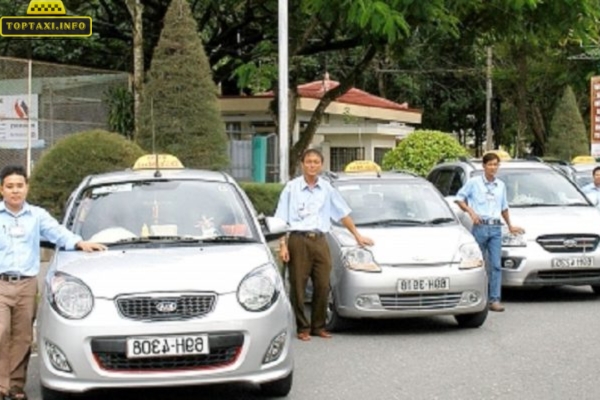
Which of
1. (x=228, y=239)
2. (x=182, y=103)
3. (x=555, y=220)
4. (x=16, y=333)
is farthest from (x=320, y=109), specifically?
(x=16, y=333)

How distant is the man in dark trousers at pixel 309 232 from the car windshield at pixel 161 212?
1750 mm

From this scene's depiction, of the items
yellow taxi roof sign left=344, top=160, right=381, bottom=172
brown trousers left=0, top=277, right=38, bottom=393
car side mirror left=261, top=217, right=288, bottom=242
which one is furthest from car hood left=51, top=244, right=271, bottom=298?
yellow taxi roof sign left=344, top=160, right=381, bottom=172

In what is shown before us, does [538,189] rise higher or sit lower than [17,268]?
higher

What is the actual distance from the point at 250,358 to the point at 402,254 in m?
3.60

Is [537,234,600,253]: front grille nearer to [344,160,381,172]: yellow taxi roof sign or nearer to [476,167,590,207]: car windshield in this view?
[476,167,590,207]: car windshield

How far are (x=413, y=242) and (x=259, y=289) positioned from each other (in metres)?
3.63

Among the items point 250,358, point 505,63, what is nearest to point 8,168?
point 250,358

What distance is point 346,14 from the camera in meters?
20.3

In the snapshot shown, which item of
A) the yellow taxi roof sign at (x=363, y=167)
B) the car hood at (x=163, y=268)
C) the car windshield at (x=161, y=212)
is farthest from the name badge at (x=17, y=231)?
the yellow taxi roof sign at (x=363, y=167)

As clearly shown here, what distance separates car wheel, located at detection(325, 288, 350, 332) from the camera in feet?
34.9

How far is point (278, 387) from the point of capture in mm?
7547

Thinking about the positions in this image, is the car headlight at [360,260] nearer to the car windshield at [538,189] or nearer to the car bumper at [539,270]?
the car bumper at [539,270]

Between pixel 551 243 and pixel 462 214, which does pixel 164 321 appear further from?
pixel 462 214

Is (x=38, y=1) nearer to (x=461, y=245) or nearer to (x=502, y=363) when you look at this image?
(x=461, y=245)
